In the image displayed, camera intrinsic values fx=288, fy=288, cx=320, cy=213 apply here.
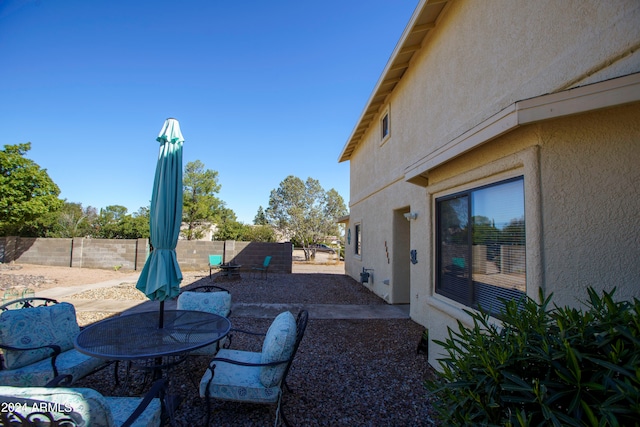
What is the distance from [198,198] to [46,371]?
23.7m

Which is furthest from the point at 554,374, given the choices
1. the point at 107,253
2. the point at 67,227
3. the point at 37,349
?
the point at 67,227

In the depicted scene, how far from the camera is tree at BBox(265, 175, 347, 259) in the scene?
28953 mm

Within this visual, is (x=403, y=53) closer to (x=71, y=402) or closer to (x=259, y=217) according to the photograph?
(x=71, y=402)

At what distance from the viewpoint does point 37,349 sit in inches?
119

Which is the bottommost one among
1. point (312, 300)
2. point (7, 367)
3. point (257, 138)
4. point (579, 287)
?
point (312, 300)

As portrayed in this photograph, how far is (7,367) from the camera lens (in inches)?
117

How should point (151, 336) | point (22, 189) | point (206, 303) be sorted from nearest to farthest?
point (151, 336) → point (206, 303) → point (22, 189)

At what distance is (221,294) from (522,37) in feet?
17.4

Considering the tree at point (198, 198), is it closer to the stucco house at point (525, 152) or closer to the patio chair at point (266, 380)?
the stucco house at point (525, 152)

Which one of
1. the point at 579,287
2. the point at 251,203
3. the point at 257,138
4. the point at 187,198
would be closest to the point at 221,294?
the point at 579,287

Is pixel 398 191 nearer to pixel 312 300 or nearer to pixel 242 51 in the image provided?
pixel 312 300

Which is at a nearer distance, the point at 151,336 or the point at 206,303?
the point at 151,336

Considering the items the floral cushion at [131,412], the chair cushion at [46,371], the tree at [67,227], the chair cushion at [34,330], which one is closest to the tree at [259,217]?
the tree at [67,227]

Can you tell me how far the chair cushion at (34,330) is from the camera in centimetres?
303
